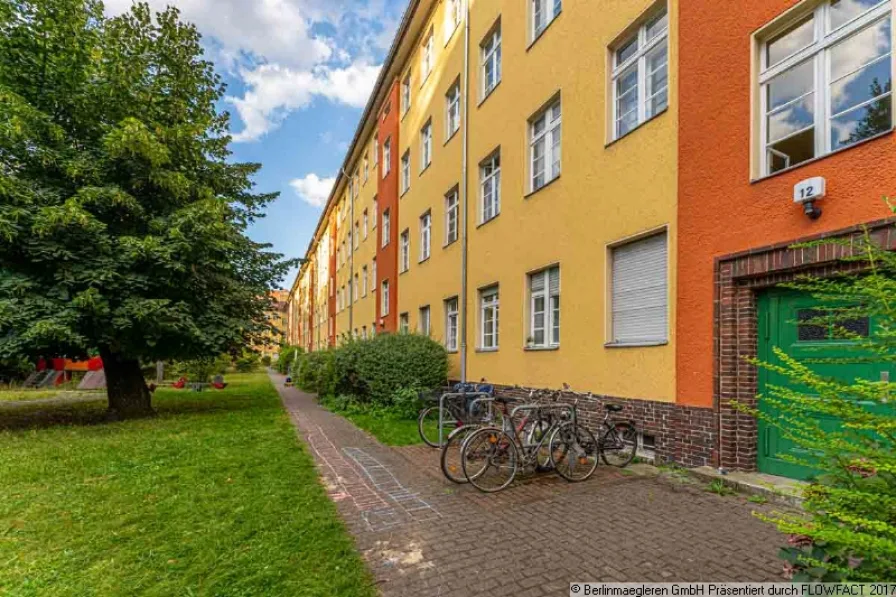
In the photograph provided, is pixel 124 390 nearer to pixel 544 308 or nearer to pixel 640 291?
pixel 544 308

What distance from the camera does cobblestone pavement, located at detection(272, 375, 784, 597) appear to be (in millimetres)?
3484

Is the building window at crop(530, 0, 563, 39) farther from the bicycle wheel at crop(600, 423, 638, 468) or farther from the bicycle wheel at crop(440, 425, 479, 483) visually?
the bicycle wheel at crop(440, 425, 479, 483)

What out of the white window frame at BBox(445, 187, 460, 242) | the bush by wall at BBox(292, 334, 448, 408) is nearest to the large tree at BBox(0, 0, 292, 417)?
the bush by wall at BBox(292, 334, 448, 408)

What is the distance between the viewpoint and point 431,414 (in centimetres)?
1066

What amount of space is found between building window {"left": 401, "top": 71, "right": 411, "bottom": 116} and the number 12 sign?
1749cm

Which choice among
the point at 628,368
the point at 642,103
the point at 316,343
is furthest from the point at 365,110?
the point at 316,343

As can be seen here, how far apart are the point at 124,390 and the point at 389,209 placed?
12.8m

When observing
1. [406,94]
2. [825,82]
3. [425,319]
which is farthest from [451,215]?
[825,82]

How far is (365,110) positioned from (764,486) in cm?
2458

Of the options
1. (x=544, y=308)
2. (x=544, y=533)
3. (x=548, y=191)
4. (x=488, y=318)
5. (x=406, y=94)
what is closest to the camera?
(x=544, y=533)

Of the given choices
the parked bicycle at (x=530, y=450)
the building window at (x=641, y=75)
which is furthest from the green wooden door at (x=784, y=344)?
the building window at (x=641, y=75)

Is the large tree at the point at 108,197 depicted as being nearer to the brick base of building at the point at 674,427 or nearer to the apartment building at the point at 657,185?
the apartment building at the point at 657,185

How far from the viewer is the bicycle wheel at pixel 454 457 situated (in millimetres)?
5789

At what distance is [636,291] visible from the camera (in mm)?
7477
